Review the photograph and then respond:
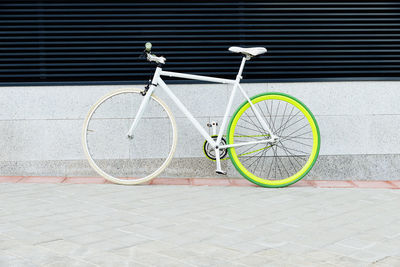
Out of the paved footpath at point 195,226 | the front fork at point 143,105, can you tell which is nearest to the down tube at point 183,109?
the front fork at point 143,105

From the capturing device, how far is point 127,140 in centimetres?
664

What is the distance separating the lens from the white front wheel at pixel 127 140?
258 inches

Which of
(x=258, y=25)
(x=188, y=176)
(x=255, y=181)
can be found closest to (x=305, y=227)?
(x=255, y=181)

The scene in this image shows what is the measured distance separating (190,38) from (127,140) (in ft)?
4.39

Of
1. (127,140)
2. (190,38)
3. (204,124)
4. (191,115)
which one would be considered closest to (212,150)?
(191,115)

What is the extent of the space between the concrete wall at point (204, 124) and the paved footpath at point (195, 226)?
572 mm

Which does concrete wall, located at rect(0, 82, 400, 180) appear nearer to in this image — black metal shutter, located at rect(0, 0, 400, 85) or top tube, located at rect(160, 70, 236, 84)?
black metal shutter, located at rect(0, 0, 400, 85)

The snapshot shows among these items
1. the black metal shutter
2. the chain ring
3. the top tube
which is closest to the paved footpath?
the chain ring

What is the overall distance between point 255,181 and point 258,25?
1807 millimetres

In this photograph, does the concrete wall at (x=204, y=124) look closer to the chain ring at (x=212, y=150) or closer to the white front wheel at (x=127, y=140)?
the white front wheel at (x=127, y=140)

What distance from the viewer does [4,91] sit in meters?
6.62

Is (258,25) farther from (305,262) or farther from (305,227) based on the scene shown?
(305,262)

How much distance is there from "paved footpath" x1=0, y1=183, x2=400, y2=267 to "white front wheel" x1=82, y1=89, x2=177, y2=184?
21.2 inches

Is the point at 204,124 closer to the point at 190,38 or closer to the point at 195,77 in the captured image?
the point at 195,77
